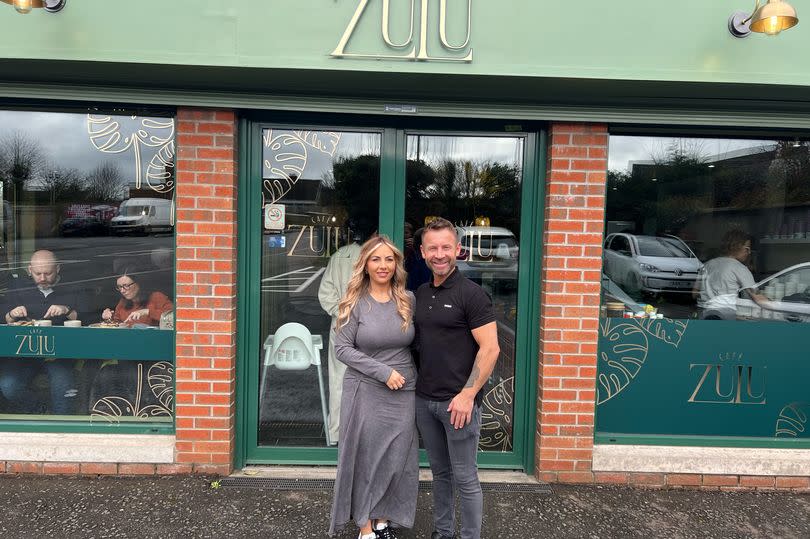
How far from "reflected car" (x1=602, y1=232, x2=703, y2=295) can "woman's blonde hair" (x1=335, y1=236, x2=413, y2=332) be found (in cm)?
188

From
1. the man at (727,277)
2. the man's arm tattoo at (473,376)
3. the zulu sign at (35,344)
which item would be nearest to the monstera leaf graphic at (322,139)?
the man's arm tattoo at (473,376)

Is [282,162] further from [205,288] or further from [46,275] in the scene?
[46,275]

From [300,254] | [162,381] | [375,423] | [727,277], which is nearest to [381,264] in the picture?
[375,423]

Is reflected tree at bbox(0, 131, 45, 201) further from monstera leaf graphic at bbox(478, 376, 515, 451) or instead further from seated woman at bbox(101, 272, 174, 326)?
monstera leaf graphic at bbox(478, 376, 515, 451)

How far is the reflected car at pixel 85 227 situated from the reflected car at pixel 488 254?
262 centimetres

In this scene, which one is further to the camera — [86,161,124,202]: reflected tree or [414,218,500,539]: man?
[86,161,124,202]: reflected tree

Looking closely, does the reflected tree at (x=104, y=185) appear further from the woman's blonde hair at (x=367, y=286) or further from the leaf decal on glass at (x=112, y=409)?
Result: the woman's blonde hair at (x=367, y=286)

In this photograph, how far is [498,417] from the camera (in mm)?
4020

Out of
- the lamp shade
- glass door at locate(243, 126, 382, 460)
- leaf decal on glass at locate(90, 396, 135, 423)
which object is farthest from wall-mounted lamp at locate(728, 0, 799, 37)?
leaf decal on glass at locate(90, 396, 135, 423)

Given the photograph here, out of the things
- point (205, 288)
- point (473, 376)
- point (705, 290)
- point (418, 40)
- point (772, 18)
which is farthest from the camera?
point (705, 290)

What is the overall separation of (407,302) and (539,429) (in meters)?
1.69

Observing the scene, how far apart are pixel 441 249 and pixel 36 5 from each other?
2.78 metres

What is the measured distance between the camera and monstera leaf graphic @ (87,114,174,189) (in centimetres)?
380

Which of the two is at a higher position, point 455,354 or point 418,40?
point 418,40
